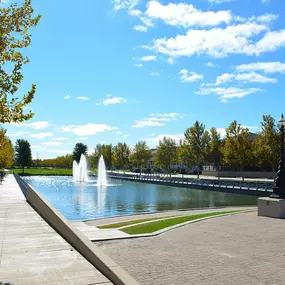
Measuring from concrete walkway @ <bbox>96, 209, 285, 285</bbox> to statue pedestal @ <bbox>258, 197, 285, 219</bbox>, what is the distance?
240 cm

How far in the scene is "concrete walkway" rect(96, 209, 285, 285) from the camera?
6922 millimetres

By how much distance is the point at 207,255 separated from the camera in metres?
8.62

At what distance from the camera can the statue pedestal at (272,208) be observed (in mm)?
14898

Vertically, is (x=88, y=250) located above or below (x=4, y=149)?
below

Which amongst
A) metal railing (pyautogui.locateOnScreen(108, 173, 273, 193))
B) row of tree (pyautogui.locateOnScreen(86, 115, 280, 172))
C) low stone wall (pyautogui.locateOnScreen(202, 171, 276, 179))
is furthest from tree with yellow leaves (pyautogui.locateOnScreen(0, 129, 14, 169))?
low stone wall (pyautogui.locateOnScreen(202, 171, 276, 179))

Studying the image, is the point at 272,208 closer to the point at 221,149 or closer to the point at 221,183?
the point at 221,183

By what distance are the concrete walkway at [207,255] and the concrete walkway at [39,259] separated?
942mm

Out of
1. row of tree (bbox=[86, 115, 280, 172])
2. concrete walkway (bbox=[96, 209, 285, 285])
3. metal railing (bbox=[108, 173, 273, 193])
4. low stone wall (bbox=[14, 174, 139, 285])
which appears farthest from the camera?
row of tree (bbox=[86, 115, 280, 172])

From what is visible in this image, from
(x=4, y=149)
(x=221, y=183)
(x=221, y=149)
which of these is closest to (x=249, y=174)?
(x=221, y=149)

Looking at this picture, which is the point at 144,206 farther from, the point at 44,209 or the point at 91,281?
the point at 91,281

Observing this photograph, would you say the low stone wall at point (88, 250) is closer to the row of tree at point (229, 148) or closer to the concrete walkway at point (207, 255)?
the concrete walkway at point (207, 255)

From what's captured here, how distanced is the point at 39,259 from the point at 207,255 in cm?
389

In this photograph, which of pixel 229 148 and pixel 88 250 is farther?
pixel 229 148

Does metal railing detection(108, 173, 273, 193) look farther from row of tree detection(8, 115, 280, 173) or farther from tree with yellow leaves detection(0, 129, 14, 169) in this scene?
tree with yellow leaves detection(0, 129, 14, 169)
